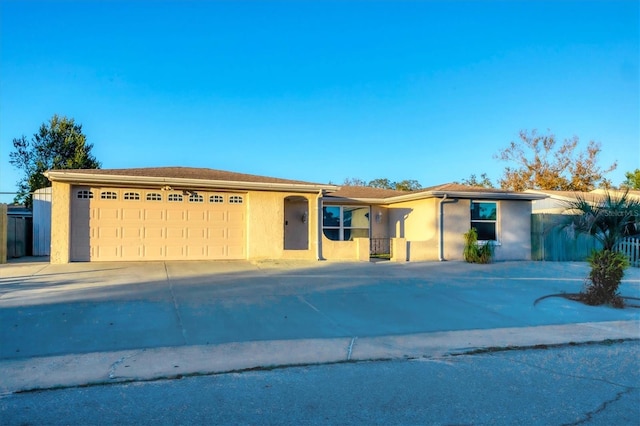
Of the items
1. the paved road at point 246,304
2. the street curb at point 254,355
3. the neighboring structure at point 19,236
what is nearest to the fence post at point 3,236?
the paved road at point 246,304

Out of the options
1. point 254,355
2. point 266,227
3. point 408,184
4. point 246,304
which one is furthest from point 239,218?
point 408,184

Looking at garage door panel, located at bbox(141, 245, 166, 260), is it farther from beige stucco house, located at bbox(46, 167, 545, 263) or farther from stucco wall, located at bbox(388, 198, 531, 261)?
stucco wall, located at bbox(388, 198, 531, 261)

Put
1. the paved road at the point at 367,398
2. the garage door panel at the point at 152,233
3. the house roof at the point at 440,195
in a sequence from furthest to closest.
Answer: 1. the house roof at the point at 440,195
2. the garage door panel at the point at 152,233
3. the paved road at the point at 367,398

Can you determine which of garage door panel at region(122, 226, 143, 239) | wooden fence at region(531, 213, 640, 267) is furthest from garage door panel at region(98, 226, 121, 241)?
wooden fence at region(531, 213, 640, 267)

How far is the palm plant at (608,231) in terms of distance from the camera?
10883mm

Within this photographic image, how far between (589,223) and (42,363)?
11.2 metres

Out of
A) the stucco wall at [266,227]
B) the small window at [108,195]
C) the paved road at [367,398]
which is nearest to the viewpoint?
the paved road at [367,398]

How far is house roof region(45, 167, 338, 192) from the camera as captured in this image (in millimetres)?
14555

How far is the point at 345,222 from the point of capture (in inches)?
846

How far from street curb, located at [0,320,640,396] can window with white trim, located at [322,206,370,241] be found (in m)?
13.1

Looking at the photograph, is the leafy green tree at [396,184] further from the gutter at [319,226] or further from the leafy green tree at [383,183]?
the gutter at [319,226]

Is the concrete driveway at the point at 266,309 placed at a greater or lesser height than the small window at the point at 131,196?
lesser

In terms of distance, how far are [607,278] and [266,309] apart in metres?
7.91

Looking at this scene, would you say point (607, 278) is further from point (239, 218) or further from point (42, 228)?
point (42, 228)
